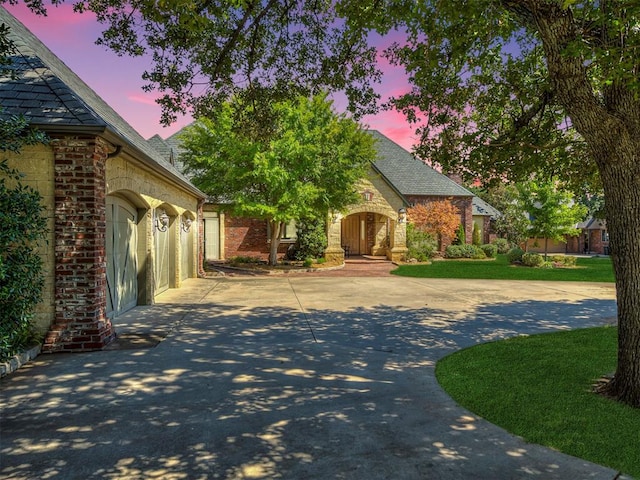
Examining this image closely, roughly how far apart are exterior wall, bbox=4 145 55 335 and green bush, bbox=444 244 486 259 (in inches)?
1064

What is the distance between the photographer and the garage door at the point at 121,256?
9.02m

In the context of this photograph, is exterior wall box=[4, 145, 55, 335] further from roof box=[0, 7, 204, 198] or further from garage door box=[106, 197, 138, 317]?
garage door box=[106, 197, 138, 317]

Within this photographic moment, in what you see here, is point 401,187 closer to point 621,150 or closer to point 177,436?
point 621,150

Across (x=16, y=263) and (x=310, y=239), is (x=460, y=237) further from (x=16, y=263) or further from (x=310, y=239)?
(x=16, y=263)

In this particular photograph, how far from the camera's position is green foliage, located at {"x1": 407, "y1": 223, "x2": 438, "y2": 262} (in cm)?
2629

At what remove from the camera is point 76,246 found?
6.75 metres

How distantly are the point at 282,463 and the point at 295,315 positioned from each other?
6449 millimetres

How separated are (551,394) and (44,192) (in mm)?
7710

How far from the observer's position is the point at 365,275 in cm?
1944

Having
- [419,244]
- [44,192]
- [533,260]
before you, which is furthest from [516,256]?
[44,192]

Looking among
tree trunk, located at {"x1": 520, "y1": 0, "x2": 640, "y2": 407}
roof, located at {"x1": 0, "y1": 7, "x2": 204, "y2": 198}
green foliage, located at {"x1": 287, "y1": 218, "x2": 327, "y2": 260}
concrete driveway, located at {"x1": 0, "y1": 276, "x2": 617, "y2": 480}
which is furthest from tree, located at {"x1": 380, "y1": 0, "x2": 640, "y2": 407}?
green foliage, located at {"x1": 287, "y1": 218, "x2": 327, "y2": 260}

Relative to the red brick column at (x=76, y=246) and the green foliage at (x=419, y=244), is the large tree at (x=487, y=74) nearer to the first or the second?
the red brick column at (x=76, y=246)

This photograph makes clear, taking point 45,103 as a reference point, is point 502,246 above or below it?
below

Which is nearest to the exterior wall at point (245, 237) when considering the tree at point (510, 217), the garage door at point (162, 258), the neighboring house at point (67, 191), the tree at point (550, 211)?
the garage door at point (162, 258)
